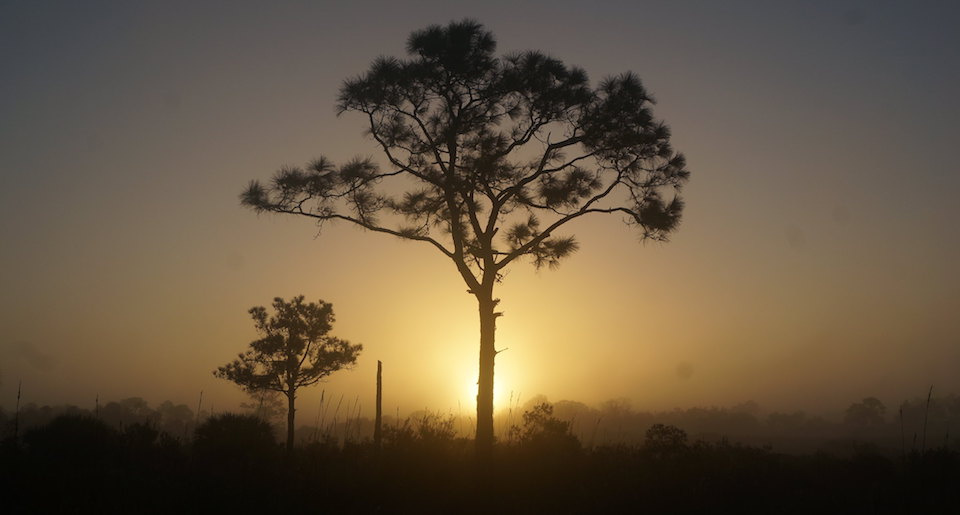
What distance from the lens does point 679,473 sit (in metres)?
16.7

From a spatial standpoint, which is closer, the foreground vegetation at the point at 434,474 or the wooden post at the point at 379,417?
the foreground vegetation at the point at 434,474

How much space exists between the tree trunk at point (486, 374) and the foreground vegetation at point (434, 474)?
73cm

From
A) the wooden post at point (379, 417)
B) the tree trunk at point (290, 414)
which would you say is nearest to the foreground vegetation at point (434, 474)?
the wooden post at point (379, 417)

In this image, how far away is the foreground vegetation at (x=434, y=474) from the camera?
12484 millimetres

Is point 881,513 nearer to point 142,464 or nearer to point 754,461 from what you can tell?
point 754,461

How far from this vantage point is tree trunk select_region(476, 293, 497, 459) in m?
17.2

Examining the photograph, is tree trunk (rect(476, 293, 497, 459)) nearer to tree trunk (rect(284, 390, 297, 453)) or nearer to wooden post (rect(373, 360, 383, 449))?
wooden post (rect(373, 360, 383, 449))

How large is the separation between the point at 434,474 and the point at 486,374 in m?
3.62

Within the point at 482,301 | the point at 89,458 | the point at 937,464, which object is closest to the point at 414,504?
the point at 482,301

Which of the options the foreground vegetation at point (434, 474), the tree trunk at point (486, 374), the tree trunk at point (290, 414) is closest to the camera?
the foreground vegetation at point (434, 474)

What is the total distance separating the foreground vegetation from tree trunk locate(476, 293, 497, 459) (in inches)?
28.6

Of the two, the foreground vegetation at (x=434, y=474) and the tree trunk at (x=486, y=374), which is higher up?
the tree trunk at (x=486, y=374)

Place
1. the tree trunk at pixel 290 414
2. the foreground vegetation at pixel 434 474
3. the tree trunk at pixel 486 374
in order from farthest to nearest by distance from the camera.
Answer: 1. the tree trunk at pixel 290 414
2. the tree trunk at pixel 486 374
3. the foreground vegetation at pixel 434 474

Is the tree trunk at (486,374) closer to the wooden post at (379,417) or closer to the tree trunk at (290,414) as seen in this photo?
the wooden post at (379,417)
